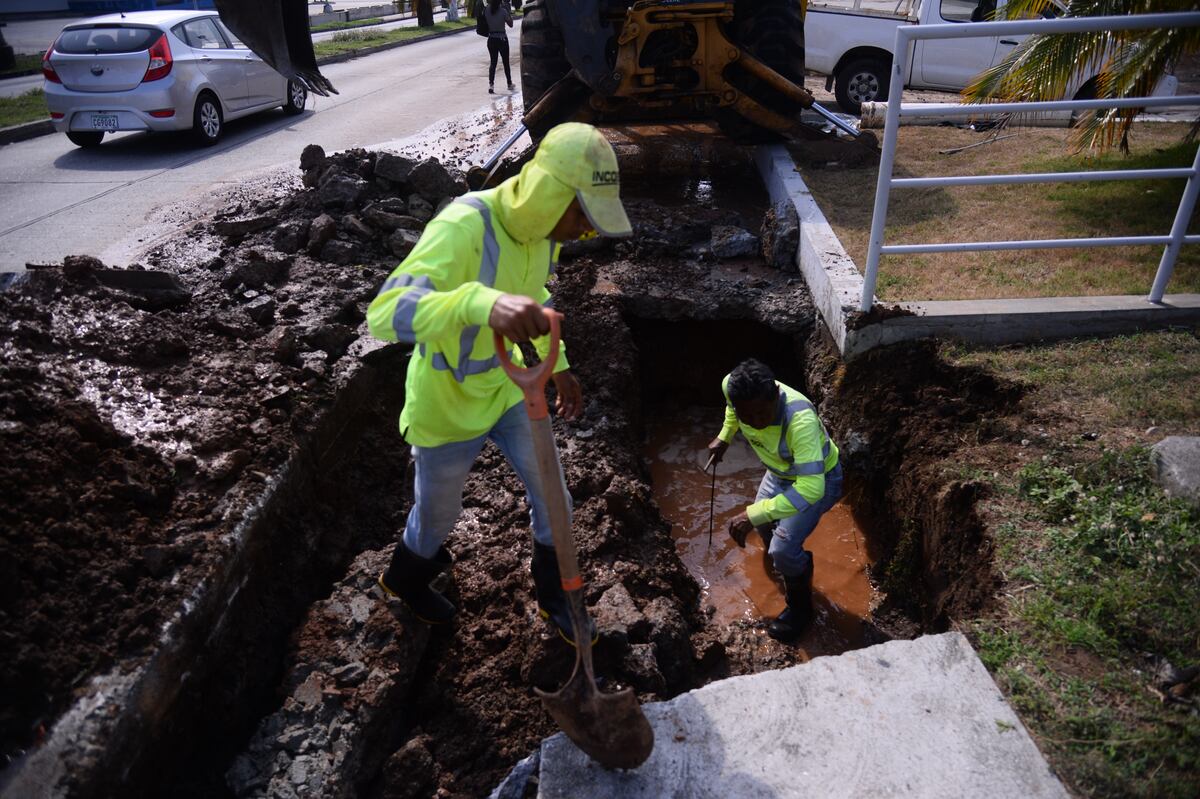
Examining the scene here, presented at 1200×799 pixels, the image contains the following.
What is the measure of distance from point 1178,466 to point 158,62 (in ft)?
36.9

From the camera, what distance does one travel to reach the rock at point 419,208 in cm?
661

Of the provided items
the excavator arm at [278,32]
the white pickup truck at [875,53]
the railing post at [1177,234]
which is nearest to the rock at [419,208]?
the excavator arm at [278,32]

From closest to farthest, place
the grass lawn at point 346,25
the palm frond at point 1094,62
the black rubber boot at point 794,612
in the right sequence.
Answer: the black rubber boot at point 794,612
the palm frond at point 1094,62
the grass lawn at point 346,25

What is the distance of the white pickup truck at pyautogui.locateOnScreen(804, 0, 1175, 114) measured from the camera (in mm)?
11062

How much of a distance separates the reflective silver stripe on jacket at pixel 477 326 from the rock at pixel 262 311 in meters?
2.60

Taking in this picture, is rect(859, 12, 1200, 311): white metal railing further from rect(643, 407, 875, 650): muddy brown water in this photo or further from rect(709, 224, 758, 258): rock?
rect(709, 224, 758, 258): rock

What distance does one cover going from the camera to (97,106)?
988 centimetres

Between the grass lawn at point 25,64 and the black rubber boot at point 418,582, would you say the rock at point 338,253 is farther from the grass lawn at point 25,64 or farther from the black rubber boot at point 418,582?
the grass lawn at point 25,64

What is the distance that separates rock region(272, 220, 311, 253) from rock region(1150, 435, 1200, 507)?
17.6 ft

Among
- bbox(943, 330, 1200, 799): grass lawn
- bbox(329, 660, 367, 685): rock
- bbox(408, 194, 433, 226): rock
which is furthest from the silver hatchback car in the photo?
bbox(943, 330, 1200, 799): grass lawn

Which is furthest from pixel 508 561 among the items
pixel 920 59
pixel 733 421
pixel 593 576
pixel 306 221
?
pixel 920 59

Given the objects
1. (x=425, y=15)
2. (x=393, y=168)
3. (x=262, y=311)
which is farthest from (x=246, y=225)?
(x=425, y=15)

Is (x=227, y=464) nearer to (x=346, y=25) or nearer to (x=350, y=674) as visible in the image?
(x=350, y=674)

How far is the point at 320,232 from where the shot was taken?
5773mm
